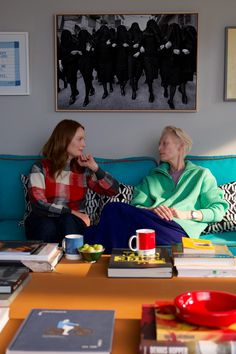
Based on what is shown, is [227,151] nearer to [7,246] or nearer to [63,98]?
[63,98]

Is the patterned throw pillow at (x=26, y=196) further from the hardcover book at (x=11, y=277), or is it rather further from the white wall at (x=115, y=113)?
the hardcover book at (x=11, y=277)

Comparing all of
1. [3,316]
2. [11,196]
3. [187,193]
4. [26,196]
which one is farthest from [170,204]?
[3,316]

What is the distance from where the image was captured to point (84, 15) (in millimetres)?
3500

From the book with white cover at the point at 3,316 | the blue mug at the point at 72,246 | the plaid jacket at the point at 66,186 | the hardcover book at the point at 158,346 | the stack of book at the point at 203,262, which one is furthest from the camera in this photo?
the plaid jacket at the point at 66,186

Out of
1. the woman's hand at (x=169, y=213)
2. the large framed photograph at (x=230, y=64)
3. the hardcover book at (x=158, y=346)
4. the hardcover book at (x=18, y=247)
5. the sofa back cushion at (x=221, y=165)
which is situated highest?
the large framed photograph at (x=230, y=64)

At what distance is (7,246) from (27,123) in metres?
1.70

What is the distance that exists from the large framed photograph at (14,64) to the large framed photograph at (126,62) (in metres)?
0.22

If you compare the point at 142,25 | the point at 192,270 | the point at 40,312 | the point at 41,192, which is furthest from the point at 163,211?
the point at 40,312

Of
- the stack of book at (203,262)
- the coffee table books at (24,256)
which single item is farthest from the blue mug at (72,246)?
the stack of book at (203,262)

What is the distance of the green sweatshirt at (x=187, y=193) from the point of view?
3.02m

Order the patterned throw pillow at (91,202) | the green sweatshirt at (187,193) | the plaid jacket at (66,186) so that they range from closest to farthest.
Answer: the green sweatshirt at (187,193), the plaid jacket at (66,186), the patterned throw pillow at (91,202)

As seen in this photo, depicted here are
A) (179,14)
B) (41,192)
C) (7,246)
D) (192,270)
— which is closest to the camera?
(192,270)

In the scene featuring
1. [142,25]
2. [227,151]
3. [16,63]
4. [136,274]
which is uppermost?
[142,25]

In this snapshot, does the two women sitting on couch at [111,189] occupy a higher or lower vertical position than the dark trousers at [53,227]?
higher
